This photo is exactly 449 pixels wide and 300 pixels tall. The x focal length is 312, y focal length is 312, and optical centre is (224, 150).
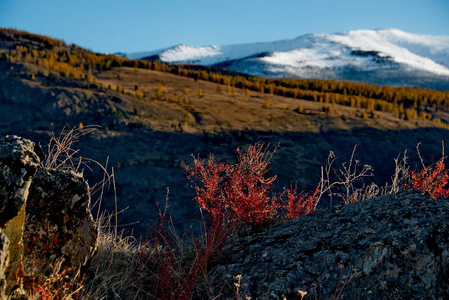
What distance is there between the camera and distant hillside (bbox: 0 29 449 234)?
1241 cm

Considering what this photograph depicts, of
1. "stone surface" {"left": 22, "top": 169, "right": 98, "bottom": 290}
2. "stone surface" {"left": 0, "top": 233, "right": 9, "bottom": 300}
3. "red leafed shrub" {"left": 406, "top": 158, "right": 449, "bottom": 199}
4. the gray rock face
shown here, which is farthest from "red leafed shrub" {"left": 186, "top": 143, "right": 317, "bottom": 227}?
"stone surface" {"left": 0, "top": 233, "right": 9, "bottom": 300}

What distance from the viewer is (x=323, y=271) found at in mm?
1956

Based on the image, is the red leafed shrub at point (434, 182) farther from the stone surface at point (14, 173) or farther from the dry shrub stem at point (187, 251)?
the stone surface at point (14, 173)

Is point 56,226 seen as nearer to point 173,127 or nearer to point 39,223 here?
point 39,223

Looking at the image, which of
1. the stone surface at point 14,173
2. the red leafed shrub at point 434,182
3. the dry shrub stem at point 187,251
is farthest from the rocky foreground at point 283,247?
the red leafed shrub at point 434,182

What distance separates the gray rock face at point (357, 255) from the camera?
1737 mm

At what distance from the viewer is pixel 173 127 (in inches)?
647

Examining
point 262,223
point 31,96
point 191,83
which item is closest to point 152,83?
point 191,83

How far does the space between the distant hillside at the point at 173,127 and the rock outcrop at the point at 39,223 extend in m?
7.71

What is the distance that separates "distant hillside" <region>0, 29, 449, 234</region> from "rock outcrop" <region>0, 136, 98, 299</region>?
25.3 ft

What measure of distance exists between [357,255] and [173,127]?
15.0 m

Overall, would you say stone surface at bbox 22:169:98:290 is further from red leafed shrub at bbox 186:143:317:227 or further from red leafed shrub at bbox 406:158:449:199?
red leafed shrub at bbox 406:158:449:199

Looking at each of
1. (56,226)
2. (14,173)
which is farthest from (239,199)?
(14,173)

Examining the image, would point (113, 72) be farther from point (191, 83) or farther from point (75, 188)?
point (75, 188)
